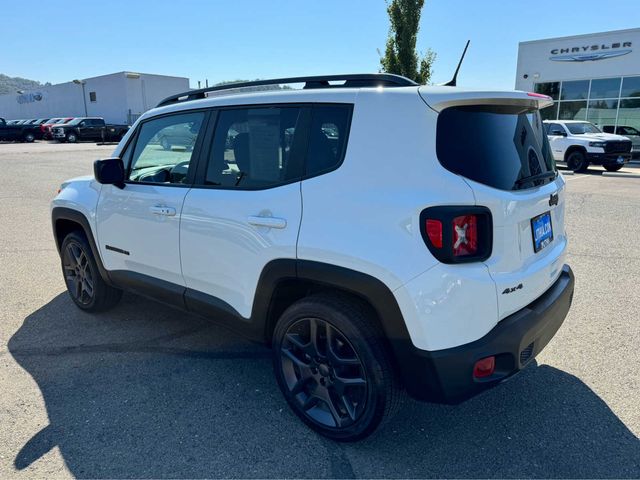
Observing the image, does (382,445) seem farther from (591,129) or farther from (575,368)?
(591,129)

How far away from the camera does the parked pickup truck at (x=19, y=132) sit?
36281 millimetres

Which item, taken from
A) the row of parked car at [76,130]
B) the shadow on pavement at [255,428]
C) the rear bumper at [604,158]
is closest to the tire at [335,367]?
the shadow on pavement at [255,428]

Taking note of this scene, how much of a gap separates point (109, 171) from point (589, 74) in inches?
1025

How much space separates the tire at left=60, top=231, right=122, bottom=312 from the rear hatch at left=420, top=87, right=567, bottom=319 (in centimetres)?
319

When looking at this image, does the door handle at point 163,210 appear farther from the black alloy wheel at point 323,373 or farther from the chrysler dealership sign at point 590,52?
the chrysler dealership sign at point 590,52

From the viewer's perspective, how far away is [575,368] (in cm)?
330

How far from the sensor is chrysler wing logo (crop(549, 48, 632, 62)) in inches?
886

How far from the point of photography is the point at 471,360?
7.10 feet

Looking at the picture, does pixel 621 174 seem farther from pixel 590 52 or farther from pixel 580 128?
pixel 590 52

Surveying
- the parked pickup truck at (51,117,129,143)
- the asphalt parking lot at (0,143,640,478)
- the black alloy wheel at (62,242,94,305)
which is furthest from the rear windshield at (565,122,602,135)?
the parked pickup truck at (51,117,129,143)

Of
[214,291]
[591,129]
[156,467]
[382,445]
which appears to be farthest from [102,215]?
[591,129]

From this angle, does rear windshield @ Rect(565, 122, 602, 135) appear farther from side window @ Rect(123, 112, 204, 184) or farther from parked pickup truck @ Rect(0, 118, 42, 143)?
parked pickup truck @ Rect(0, 118, 42, 143)

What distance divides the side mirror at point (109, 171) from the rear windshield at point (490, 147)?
2362 mm

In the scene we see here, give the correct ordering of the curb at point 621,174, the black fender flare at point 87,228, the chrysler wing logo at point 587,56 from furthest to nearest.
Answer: the chrysler wing logo at point 587,56, the curb at point 621,174, the black fender flare at point 87,228
